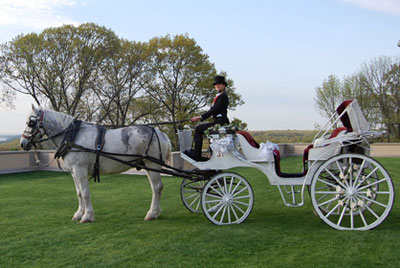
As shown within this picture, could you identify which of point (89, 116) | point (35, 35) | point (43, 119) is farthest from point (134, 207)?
point (89, 116)

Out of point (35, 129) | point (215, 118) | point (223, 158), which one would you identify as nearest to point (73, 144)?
point (35, 129)

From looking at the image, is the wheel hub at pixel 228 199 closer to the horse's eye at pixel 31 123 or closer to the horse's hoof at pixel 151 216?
the horse's hoof at pixel 151 216

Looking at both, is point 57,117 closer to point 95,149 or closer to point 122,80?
point 95,149

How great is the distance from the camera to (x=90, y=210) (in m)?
7.00

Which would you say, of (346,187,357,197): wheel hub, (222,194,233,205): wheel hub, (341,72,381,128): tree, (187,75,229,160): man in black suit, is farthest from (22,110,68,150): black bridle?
(341,72,381,128): tree

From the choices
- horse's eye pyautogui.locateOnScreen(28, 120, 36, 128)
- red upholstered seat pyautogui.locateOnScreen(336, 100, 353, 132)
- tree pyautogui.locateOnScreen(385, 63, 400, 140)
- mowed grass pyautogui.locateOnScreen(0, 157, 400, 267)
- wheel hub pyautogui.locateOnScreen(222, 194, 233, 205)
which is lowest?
mowed grass pyautogui.locateOnScreen(0, 157, 400, 267)

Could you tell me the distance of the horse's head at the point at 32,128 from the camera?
7129 mm

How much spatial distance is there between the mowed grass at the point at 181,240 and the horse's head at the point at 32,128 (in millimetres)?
1485

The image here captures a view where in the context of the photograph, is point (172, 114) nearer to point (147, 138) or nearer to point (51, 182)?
point (51, 182)

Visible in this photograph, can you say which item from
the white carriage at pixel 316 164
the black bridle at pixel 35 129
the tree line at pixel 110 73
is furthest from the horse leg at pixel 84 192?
the tree line at pixel 110 73

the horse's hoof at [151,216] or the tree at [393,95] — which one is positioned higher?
the tree at [393,95]

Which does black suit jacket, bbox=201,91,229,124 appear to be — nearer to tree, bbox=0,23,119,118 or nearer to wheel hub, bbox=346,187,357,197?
wheel hub, bbox=346,187,357,197

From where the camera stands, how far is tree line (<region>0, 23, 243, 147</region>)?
29.8 metres

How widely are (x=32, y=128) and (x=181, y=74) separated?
29883 millimetres
